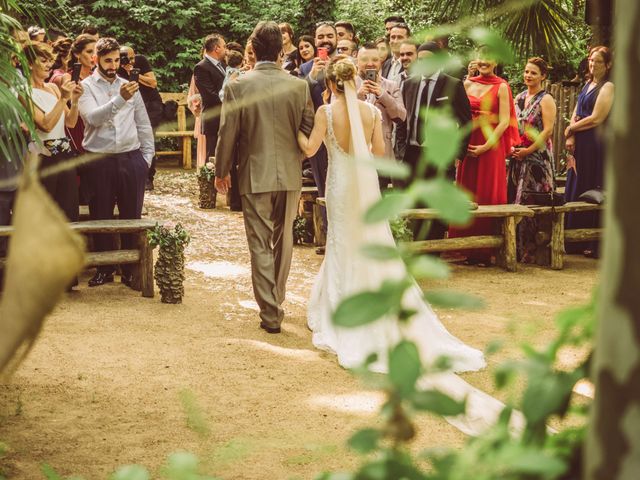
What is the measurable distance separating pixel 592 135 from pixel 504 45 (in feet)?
27.9

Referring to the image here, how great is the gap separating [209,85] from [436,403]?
10380mm

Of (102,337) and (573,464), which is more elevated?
(573,464)

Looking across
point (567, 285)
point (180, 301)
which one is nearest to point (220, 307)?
point (180, 301)

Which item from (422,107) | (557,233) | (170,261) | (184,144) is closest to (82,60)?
(170,261)

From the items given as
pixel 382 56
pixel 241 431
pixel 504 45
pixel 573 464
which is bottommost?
pixel 241 431


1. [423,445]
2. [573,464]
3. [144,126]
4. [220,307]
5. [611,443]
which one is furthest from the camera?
[144,126]

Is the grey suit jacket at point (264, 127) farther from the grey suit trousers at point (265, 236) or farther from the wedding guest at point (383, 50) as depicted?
the wedding guest at point (383, 50)

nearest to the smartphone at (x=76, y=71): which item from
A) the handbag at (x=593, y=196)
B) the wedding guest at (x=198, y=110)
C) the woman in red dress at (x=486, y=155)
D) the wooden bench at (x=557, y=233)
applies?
the woman in red dress at (x=486, y=155)

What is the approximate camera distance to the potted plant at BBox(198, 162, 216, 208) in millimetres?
11898

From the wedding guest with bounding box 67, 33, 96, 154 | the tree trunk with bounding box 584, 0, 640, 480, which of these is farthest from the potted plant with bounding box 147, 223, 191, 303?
the tree trunk with bounding box 584, 0, 640, 480

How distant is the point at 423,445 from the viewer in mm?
4066

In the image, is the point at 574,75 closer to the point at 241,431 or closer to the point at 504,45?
the point at 241,431

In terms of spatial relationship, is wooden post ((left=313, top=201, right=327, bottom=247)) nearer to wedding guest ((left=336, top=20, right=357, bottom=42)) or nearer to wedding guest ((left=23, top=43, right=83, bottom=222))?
wedding guest ((left=336, top=20, right=357, bottom=42))

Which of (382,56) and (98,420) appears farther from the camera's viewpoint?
(382,56)
